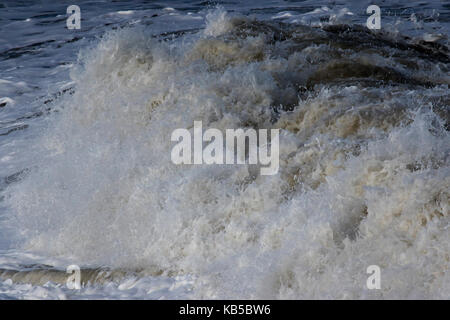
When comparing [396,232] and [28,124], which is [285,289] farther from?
[28,124]

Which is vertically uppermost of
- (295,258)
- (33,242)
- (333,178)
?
(333,178)

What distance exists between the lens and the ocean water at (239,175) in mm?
4164

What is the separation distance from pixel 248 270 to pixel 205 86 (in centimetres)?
284

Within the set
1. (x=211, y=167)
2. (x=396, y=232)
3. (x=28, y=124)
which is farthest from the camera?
(x=28, y=124)

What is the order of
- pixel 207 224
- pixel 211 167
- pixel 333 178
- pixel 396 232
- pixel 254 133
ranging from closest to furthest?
pixel 396 232 → pixel 333 178 → pixel 207 224 → pixel 211 167 → pixel 254 133

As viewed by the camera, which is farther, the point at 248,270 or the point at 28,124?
the point at 28,124

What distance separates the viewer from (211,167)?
219 inches

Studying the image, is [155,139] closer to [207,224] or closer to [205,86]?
[205,86]

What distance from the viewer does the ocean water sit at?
416 cm

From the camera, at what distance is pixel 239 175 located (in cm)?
539
